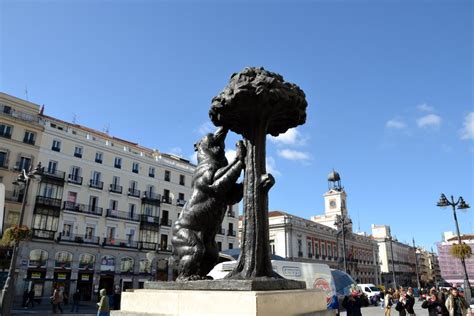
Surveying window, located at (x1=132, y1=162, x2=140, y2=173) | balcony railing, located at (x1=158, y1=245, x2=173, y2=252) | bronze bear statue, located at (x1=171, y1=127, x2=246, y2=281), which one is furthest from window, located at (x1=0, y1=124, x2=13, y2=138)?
bronze bear statue, located at (x1=171, y1=127, x2=246, y2=281)

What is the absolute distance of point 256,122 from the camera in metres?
4.26

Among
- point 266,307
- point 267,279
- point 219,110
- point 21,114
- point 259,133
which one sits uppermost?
point 21,114

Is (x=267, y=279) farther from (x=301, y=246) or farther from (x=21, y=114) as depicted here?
(x=301, y=246)

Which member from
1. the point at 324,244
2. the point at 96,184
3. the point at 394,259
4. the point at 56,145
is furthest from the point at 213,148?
the point at 394,259

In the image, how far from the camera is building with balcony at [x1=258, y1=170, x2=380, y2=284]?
43812 mm

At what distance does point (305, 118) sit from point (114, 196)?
30.9m

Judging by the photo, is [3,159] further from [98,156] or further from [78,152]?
[98,156]

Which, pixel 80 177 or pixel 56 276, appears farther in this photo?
pixel 80 177

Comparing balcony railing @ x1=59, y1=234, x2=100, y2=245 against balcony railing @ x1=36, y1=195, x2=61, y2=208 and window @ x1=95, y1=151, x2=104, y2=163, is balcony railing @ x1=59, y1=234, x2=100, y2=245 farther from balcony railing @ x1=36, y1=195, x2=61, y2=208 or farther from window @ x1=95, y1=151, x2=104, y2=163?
window @ x1=95, y1=151, x2=104, y2=163

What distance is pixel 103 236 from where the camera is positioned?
31.0 m

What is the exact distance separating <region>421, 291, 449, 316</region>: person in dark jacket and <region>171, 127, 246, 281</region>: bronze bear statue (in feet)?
27.5

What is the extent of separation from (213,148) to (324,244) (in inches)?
1931

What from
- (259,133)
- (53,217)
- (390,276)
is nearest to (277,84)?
(259,133)

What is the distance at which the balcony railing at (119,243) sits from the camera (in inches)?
1217
